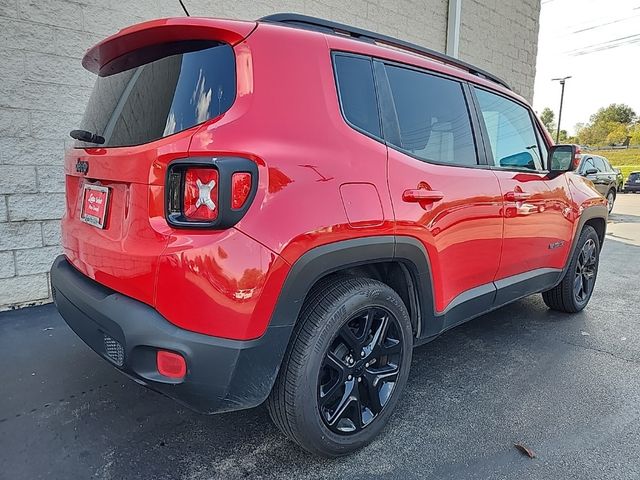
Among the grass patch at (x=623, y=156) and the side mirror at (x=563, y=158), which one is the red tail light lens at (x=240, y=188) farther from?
the grass patch at (x=623, y=156)

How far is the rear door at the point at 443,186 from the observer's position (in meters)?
2.15

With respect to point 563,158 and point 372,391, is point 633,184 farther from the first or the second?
point 372,391

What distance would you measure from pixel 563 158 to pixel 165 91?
9.35 ft

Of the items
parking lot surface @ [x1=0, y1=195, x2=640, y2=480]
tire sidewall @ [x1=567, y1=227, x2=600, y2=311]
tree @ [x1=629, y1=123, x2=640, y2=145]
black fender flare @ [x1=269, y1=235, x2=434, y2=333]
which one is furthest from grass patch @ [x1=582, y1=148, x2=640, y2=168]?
black fender flare @ [x1=269, y1=235, x2=434, y2=333]

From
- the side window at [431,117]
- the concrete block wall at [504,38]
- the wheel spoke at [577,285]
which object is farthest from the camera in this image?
the concrete block wall at [504,38]

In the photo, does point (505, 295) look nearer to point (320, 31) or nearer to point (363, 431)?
point (363, 431)

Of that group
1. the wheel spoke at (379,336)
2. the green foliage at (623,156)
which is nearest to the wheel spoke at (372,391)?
the wheel spoke at (379,336)

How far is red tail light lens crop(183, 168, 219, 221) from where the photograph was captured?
1560 mm

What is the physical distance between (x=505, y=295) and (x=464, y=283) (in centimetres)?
58

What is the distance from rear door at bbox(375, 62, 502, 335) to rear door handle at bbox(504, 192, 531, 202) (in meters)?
0.11

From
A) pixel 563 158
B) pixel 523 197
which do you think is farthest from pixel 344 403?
pixel 563 158

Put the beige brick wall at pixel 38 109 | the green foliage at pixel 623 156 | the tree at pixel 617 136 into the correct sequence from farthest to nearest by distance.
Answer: the tree at pixel 617 136 → the green foliage at pixel 623 156 → the beige brick wall at pixel 38 109

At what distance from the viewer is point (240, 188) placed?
157 centimetres

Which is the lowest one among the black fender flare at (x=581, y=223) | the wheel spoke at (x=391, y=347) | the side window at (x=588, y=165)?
the wheel spoke at (x=391, y=347)
